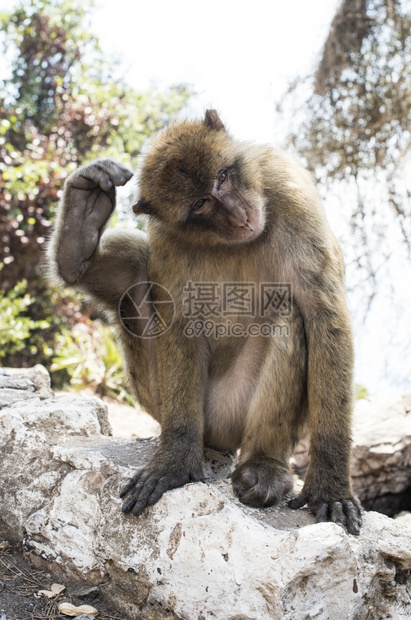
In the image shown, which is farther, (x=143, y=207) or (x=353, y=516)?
(x=143, y=207)

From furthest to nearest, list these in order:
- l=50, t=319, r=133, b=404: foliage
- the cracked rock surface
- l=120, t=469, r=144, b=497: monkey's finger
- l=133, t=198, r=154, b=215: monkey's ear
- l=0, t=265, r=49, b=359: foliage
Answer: l=50, t=319, r=133, b=404: foliage
l=0, t=265, r=49, b=359: foliage
l=133, t=198, r=154, b=215: monkey's ear
l=120, t=469, r=144, b=497: monkey's finger
the cracked rock surface

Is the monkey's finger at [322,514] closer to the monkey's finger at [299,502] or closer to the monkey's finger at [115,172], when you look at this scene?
the monkey's finger at [299,502]

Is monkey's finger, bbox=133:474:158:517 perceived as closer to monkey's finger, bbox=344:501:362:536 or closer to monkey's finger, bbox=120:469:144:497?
monkey's finger, bbox=120:469:144:497

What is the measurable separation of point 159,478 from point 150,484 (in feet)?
0.20

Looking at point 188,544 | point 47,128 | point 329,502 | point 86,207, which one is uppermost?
point 47,128

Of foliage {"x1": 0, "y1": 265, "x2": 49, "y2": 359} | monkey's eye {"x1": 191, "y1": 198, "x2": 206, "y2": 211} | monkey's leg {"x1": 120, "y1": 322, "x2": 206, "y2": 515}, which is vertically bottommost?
monkey's leg {"x1": 120, "y1": 322, "x2": 206, "y2": 515}

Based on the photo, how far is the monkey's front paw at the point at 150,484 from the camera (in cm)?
240

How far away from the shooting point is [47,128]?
913cm

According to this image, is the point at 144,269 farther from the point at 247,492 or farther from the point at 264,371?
the point at 247,492

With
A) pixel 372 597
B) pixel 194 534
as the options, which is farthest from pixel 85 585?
pixel 372 597

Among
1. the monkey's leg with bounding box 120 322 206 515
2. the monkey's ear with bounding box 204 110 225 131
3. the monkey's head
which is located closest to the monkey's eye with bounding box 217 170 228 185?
the monkey's head

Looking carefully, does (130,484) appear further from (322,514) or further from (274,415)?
(322,514)

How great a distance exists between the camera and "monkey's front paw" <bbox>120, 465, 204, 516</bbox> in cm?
240

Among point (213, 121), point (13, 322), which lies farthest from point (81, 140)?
point (213, 121)
